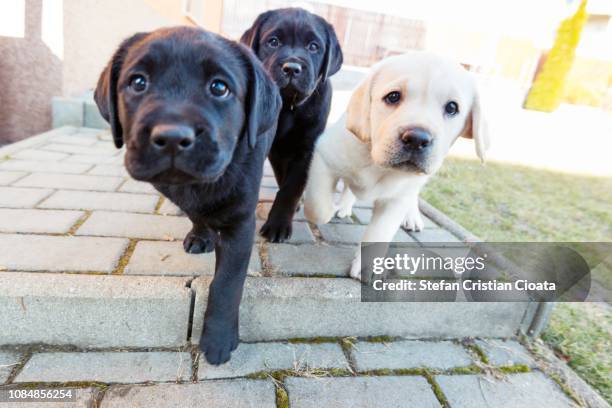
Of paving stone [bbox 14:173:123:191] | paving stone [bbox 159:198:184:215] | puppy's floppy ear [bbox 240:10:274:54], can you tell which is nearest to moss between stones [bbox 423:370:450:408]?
paving stone [bbox 159:198:184:215]

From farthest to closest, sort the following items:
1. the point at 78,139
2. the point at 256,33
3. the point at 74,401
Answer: the point at 78,139, the point at 256,33, the point at 74,401

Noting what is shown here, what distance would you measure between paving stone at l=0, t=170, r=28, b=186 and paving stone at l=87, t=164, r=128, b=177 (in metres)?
0.48

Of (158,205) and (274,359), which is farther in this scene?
(158,205)

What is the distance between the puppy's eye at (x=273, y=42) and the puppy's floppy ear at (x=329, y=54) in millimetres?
335

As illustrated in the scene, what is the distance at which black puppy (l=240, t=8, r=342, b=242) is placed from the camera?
2678 millimetres

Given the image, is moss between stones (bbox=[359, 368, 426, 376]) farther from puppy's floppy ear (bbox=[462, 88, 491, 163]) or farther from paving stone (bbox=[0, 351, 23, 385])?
paving stone (bbox=[0, 351, 23, 385])

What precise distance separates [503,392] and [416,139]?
1.27 meters

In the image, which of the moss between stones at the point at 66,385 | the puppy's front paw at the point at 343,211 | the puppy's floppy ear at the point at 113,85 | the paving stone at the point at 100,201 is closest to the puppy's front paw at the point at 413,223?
the puppy's front paw at the point at 343,211

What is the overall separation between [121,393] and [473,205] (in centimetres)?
365

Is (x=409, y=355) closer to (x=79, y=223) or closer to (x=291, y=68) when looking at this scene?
(x=291, y=68)

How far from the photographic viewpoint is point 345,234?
299cm

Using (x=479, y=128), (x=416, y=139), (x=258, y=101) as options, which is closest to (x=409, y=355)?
(x=416, y=139)

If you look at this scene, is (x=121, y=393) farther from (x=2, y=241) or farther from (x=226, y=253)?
(x=2, y=241)

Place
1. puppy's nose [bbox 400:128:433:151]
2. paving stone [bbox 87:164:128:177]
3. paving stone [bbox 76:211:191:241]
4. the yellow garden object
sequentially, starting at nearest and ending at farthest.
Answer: puppy's nose [bbox 400:128:433:151] → paving stone [bbox 76:211:191:241] → paving stone [bbox 87:164:128:177] → the yellow garden object
